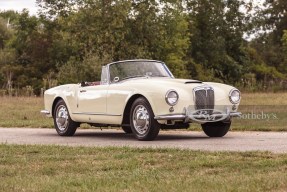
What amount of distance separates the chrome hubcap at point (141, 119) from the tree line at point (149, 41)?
2238cm

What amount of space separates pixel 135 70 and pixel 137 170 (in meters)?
6.20

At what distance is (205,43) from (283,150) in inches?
2209

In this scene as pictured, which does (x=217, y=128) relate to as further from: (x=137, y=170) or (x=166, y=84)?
(x=137, y=170)

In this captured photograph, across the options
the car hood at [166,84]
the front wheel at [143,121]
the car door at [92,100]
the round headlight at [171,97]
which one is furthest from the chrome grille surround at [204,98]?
the car door at [92,100]

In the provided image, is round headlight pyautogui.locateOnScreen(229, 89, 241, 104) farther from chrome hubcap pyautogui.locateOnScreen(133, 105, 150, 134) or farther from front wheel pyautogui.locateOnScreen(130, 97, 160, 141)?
chrome hubcap pyautogui.locateOnScreen(133, 105, 150, 134)

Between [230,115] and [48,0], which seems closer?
[230,115]

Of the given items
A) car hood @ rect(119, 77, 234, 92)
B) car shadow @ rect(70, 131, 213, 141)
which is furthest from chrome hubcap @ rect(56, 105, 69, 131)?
car hood @ rect(119, 77, 234, 92)

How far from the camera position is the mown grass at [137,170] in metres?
6.73

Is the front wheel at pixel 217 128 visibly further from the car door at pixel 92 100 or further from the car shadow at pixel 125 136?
the car door at pixel 92 100

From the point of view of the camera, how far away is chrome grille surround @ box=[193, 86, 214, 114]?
40.5 ft

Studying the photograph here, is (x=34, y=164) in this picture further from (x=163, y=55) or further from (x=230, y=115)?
(x=163, y=55)

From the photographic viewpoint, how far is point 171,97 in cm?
1215

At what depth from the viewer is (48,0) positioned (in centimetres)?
6156

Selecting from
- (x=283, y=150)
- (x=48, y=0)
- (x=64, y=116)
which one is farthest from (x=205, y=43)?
(x=283, y=150)
